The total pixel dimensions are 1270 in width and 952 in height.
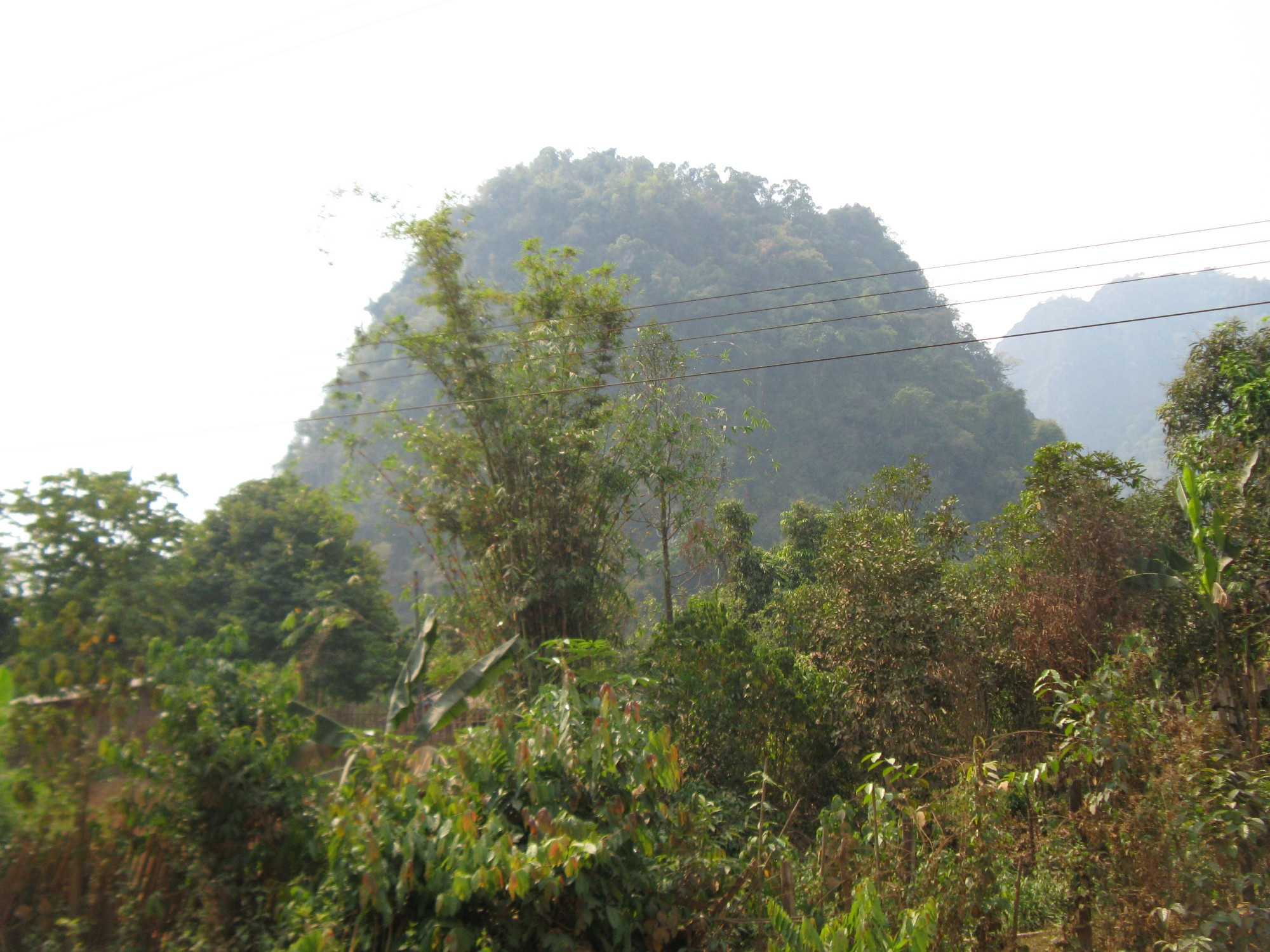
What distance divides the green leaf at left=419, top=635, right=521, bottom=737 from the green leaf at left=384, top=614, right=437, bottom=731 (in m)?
0.14

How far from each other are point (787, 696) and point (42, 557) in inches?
361

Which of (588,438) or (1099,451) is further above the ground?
(588,438)

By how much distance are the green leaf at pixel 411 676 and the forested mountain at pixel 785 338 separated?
27.9 meters

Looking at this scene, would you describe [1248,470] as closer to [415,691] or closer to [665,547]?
[665,547]

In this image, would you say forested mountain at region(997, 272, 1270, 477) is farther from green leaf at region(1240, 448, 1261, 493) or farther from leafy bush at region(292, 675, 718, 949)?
leafy bush at region(292, 675, 718, 949)

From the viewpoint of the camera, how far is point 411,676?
5035mm

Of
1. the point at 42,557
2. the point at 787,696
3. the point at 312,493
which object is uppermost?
the point at 312,493

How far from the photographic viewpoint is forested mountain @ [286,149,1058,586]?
1694 inches

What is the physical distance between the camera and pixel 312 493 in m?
20.2

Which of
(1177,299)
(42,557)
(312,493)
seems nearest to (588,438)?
(42,557)

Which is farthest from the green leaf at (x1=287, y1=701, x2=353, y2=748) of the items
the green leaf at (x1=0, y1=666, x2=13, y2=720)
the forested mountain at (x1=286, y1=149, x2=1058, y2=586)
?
the forested mountain at (x1=286, y1=149, x2=1058, y2=586)

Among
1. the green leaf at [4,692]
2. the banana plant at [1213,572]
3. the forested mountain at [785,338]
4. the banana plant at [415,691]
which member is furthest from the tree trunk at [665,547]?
the forested mountain at [785,338]

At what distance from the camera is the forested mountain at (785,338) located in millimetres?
43031

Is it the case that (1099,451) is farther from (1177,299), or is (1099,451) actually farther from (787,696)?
(1177,299)
